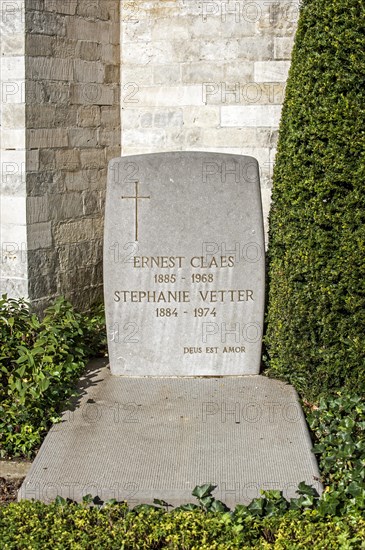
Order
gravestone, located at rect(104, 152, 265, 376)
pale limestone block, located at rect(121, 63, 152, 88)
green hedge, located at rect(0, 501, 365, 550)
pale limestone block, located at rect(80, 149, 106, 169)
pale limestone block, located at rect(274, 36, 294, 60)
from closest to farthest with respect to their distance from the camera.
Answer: green hedge, located at rect(0, 501, 365, 550), gravestone, located at rect(104, 152, 265, 376), pale limestone block, located at rect(80, 149, 106, 169), pale limestone block, located at rect(274, 36, 294, 60), pale limestone block, located at rect(121, 63, 152, 88)

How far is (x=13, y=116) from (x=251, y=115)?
2081 mm

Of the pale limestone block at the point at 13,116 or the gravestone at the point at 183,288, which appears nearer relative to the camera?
the gravestone at the point at 183,288

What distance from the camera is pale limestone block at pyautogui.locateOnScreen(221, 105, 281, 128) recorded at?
6.91 metres

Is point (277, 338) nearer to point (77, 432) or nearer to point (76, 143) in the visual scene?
point (77, 432)

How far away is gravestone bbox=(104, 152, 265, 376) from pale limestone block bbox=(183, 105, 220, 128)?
1.75 metres

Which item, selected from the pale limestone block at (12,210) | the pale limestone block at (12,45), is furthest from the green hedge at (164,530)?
the pale limestone block at (12,45)

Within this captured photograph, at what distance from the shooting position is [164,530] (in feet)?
12.0

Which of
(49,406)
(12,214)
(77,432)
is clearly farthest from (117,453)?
(12,214)

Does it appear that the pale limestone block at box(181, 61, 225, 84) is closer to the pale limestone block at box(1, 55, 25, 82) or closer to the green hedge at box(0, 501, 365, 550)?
the pale limestone block at box(1, 55, 25, 82)

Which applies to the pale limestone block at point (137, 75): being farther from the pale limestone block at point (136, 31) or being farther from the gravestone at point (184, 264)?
the gravestone at point (184, 264)

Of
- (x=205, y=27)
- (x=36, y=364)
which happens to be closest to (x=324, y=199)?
(x=36, y=364)

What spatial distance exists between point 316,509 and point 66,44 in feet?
13.5

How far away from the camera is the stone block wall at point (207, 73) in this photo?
6.88 m

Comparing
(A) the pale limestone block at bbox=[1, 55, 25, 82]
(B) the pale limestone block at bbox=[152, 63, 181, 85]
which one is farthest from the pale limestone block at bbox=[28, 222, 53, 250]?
(B) the pale limestone block at bbox=[152, 63, 181, 85]
